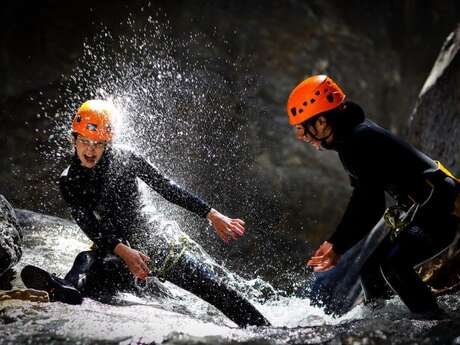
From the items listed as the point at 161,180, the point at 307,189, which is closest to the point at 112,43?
the point at 307,189

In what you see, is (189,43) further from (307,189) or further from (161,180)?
(161,180)

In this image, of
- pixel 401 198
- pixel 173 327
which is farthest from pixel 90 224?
pixel 401 198

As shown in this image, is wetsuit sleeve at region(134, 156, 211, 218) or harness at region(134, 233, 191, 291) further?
wetsuit sleeve at region(134, 156, 211, 218)

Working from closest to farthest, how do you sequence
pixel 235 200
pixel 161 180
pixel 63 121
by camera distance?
1. pixel 161 180
2. pixel 235 200
3. pixel 63 121

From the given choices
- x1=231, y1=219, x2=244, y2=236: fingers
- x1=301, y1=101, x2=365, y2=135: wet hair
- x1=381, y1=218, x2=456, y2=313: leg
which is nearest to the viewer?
x1=381, y1=218, x2=456, y2=313: leg

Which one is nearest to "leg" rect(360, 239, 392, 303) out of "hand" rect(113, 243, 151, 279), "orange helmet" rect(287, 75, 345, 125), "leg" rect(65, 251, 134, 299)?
"orange helmet" rect(287, 75, 345, 125)

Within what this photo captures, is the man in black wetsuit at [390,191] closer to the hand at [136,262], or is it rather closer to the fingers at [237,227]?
the fingers at [237,227]

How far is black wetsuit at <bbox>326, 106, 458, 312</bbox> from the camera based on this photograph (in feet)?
10.3

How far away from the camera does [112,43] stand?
10531 millimetres

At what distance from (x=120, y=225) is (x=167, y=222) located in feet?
1.50

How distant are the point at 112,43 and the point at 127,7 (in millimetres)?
945

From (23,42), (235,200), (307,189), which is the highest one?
(23,42)

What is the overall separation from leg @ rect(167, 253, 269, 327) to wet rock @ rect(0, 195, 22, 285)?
1.30m

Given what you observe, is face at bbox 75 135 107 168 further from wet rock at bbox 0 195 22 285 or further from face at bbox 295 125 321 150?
face at bbox 295 125 321 150
